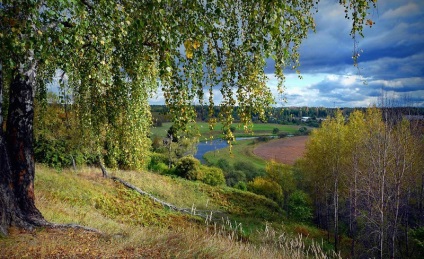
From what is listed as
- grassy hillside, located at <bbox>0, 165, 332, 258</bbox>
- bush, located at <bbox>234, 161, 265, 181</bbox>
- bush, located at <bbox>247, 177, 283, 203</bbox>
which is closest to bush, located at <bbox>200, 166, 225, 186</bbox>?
grassy hillside, located at <bbox>0, 165, 332, 258</bbox>

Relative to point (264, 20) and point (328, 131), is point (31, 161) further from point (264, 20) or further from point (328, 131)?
point (328, 131)

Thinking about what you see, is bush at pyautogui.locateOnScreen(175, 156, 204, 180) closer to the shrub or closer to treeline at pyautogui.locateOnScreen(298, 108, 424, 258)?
the shrub

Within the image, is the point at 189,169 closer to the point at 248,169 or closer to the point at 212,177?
the point at 212,177

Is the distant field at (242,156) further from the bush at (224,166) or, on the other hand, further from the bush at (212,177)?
the bush at (212,177)

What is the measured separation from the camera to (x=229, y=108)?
5.53m

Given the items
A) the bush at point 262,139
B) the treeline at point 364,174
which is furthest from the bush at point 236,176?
the bush at point 262,139

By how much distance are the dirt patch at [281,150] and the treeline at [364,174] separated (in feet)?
61.7

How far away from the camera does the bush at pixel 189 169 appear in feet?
118

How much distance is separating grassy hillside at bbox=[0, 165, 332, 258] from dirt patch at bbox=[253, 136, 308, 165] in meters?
26.1

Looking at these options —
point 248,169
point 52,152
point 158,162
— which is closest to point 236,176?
point 248,169

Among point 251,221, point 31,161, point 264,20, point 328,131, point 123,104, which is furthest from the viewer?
point 328,131

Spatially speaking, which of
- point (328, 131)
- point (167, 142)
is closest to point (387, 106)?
point (328, 131)

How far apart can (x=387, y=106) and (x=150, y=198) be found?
18.5m

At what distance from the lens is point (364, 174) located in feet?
88.6
